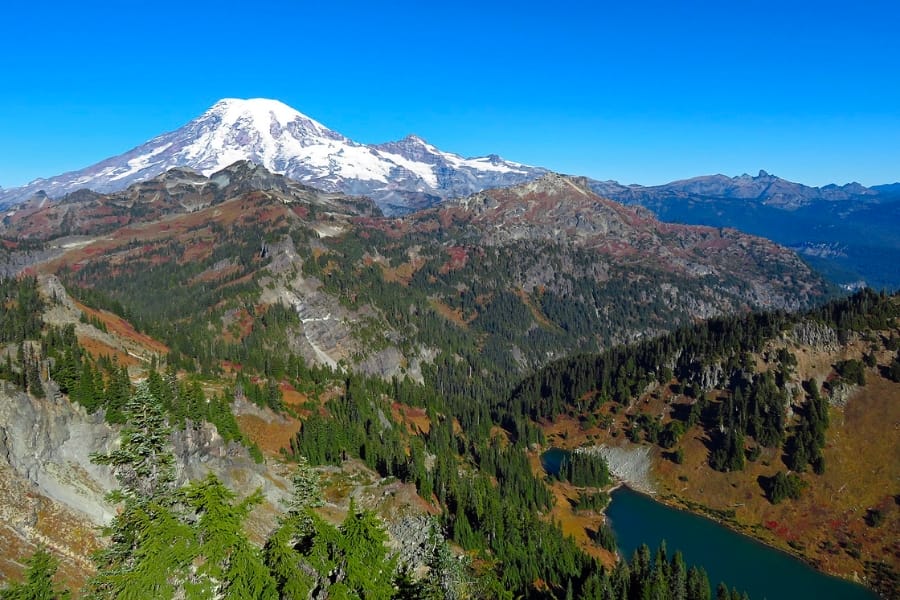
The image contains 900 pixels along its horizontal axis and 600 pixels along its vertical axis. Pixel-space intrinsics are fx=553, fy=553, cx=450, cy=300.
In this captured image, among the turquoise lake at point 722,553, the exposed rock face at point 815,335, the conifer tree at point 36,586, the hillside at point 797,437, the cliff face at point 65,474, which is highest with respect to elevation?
the conifer tree at point 36,586

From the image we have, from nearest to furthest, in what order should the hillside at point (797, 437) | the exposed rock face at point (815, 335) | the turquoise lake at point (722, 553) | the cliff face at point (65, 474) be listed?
the cliff face at point (65, 474)
the turquoise lake at point (722, 553)
the hillside at point (797, 437)
the exposed rock face at point (815, 335)

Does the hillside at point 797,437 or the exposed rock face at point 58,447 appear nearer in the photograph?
the exposed rock face at point 58,447

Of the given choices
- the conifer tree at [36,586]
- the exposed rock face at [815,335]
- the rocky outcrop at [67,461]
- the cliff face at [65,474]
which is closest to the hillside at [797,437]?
the exposed rock face at [815,335]

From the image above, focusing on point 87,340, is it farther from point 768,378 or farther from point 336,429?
point 768,378

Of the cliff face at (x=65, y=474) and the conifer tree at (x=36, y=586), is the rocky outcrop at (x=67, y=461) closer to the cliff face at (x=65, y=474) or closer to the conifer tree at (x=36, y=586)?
the cliff face at (x=65, y=474)

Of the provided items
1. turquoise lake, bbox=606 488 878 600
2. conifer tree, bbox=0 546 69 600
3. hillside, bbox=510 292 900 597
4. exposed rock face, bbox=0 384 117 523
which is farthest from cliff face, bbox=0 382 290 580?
hillside, bbox=510 292 900 597

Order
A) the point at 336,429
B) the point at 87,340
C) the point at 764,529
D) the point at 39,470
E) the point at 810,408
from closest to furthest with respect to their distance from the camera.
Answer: the point at 39,470 < the point at 87,340 < the point at 336,429 < the point at 764,529 < the point at 810,408

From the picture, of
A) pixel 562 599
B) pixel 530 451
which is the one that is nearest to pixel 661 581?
pixel 562 599

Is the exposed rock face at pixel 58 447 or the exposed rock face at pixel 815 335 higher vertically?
the exposed rock face at pixel 58 447

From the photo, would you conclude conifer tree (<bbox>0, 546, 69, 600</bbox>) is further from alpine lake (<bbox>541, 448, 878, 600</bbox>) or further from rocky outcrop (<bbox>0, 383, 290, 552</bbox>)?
alpine lake (<bbox>541, 448, 878, 600</bbox>)
